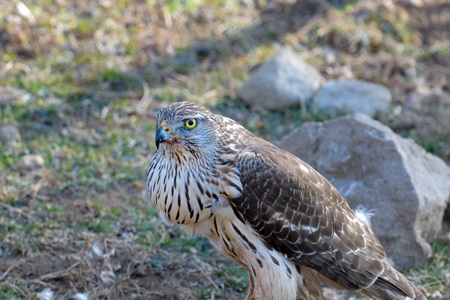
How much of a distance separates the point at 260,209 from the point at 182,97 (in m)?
3.79

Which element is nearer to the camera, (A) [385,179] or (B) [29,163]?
(A) [385,179]

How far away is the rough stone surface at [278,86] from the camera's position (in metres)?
8.68

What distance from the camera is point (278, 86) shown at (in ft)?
28.4

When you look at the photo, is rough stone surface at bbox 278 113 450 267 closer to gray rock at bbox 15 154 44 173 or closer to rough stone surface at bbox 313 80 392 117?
rough stone surface at bbox 313 80 392 117

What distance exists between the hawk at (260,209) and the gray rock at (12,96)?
3.44m

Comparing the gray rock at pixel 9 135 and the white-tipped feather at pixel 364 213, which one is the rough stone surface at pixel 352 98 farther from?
the gray rock at pixel 9 135

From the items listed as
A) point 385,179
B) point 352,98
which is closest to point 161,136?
point 385,179

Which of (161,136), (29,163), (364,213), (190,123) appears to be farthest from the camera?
(29,163)

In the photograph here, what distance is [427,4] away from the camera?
1079cm

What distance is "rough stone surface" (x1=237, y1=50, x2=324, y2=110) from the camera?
8680 millimetres

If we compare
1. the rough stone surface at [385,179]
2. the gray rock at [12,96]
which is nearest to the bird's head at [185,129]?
the rough stone surface at [385,179]

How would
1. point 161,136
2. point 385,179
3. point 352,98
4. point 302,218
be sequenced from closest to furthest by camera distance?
1. point 161,136
2. point 302,218
3. point 385,179
4. point 352,98

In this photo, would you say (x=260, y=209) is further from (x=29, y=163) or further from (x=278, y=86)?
(x=278, y=86)

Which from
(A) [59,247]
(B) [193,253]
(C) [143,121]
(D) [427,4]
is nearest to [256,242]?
(B) [193,253]
